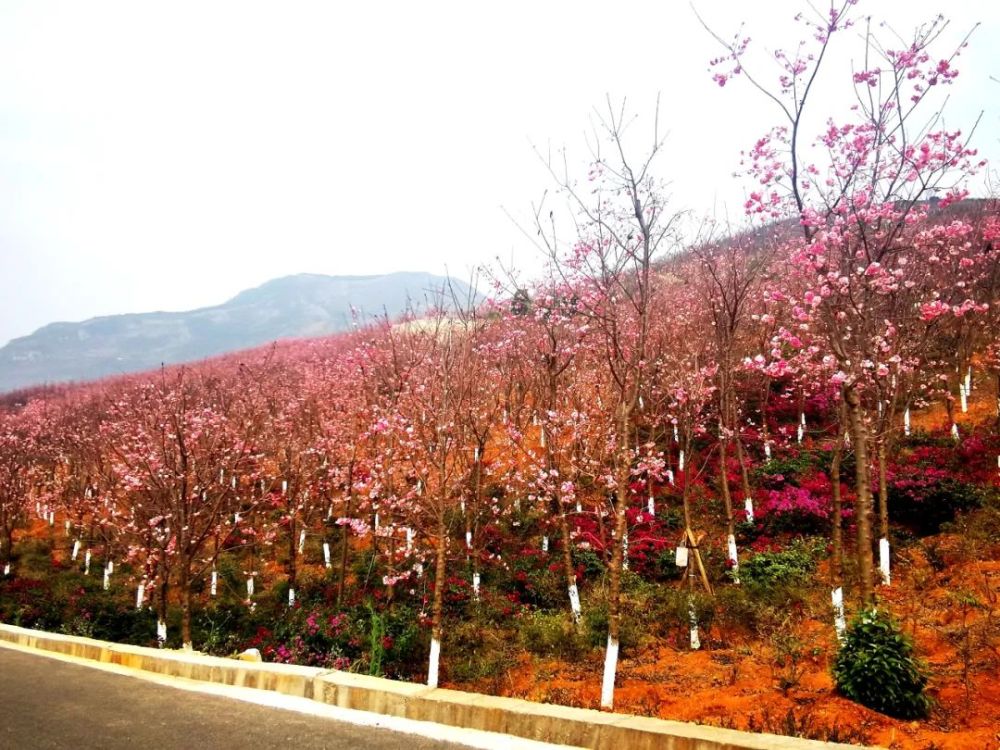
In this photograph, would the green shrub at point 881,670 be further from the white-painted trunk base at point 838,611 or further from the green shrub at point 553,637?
the green shrub at point 553,637

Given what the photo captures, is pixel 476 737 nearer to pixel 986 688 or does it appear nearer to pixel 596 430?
pixel 986 688

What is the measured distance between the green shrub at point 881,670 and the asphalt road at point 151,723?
15.9ft

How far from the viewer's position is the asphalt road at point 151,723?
594 centimetres

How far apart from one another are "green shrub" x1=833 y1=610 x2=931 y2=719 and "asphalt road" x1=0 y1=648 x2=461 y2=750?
484cm

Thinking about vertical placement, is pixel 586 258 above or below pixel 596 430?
above

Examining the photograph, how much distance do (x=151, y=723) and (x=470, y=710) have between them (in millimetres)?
3477

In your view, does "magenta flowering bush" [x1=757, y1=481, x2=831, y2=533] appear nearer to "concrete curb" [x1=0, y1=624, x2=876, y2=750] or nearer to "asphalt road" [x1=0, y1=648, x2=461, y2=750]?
"concrete curb" [x1=0, y1=624, x2=876, y2=750]

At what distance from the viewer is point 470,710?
6199mm

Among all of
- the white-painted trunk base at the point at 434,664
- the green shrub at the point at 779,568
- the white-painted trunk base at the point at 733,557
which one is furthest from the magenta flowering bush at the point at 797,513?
the white-painted trunk base at the point at 434,664

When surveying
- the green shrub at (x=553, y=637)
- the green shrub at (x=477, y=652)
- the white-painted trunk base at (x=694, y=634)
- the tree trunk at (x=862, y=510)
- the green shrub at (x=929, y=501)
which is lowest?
the green shrub at (x=477, y=652)

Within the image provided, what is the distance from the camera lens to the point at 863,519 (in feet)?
25.7

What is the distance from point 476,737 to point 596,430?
1222 cm

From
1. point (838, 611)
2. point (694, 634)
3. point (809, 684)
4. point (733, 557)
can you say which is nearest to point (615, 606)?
point (809, 684)

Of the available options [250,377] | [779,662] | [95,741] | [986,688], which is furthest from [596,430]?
[250,377]
